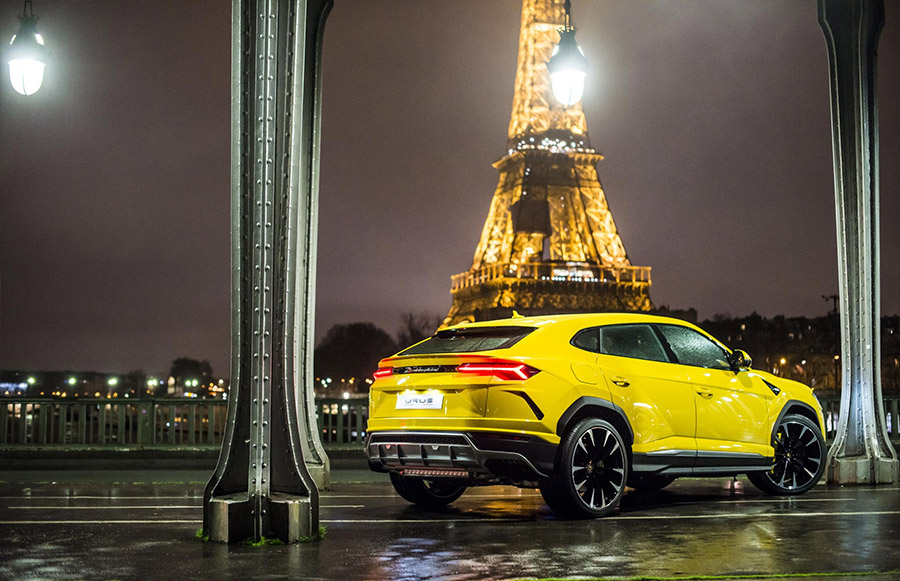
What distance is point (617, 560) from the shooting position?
702 cm

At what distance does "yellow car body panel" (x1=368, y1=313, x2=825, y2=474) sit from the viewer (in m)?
Result: 9.09

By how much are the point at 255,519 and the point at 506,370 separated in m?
2.23

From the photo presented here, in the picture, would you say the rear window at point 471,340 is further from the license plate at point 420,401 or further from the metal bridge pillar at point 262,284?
the metal bridge pillar at point 262,284

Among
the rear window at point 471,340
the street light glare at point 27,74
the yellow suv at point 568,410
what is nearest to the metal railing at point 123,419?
the street light glare at point 27,74

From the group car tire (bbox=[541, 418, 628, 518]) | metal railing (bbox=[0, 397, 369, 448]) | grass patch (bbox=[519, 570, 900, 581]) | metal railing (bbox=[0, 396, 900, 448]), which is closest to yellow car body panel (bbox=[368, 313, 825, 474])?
car tire (bbox=[541, 418, 628, 518])

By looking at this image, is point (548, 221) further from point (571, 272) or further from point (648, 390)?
point (648, 390)

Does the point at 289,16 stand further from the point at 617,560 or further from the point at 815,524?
the point at 815,524

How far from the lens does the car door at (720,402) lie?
10.4 metres

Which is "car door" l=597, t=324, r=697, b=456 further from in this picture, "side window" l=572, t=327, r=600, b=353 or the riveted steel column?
the riveted steel column

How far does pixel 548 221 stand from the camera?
8475 centimetres

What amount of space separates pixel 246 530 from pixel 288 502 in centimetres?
32

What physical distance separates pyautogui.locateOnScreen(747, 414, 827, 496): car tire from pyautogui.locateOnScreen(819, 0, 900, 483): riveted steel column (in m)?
1.25

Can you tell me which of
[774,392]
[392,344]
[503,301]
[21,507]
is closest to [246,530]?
[21,507]

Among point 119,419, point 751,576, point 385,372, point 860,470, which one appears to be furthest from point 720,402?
point 119,419
